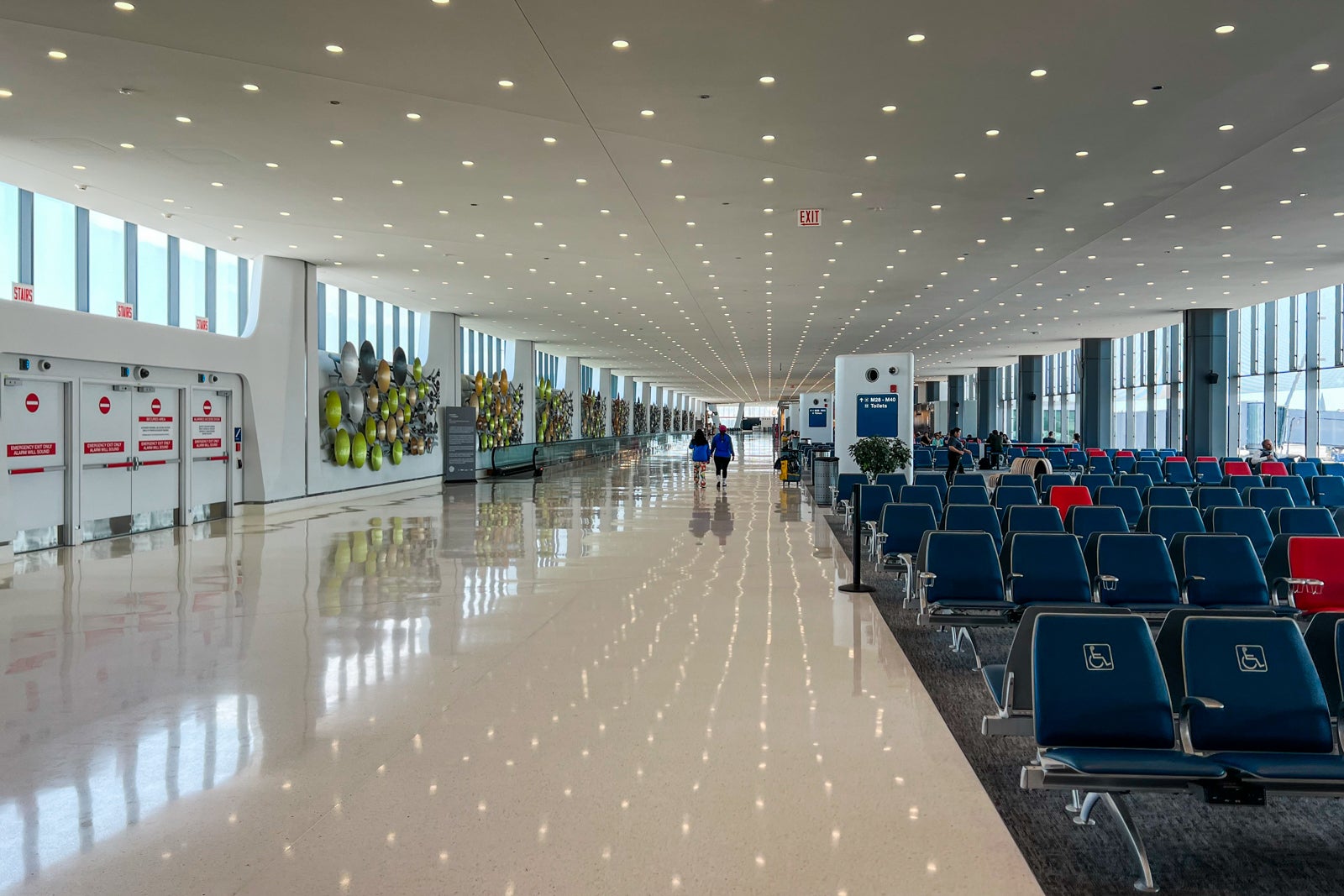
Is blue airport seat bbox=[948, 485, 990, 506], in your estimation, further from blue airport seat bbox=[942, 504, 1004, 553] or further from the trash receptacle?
the trash receptacle

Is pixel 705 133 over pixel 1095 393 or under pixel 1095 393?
over

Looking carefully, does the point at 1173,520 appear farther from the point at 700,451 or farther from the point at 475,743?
the point at 700,451

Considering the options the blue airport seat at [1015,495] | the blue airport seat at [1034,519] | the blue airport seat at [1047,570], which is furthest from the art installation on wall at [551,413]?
the blue airport seat at [1047,570]

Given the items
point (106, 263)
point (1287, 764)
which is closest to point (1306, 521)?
point (1287, 764)

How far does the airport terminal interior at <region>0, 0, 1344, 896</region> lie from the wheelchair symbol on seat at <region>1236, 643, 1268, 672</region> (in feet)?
0.05

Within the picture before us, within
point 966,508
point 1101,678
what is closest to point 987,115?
point 966,508

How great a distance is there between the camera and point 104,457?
47.0ft

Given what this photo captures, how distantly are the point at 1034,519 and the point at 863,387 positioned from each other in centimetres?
988

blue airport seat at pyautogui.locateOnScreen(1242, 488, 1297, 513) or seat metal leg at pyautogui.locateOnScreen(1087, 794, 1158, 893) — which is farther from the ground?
blue airport seat at pyautogui.locateOnScreen(1242, 488, 1297, 513)

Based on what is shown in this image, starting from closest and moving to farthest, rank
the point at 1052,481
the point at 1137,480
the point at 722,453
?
the point at 1137,480, the point at 1052,481, the point at 722,453

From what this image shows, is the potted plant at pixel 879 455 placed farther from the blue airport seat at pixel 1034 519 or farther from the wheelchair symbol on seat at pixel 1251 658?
the wheelchair symbol on seat at pixel 1251 658

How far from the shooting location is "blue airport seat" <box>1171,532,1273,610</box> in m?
6.42

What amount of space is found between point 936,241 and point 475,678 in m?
13.5

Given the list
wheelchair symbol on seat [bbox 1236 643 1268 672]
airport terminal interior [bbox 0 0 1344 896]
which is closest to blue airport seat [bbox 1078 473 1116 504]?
airport terminal interior [bbox 0 0 1344 896]
